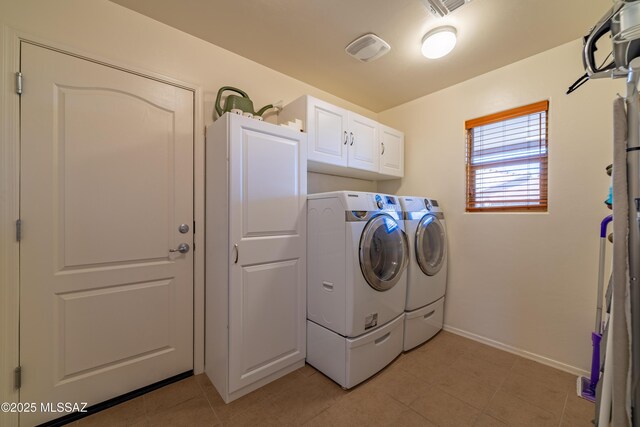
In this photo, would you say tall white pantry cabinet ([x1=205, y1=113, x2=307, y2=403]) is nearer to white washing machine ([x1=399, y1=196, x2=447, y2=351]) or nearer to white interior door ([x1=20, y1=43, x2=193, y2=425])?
white interior door ([x1=20, y1=43, x2=193, y2=425])

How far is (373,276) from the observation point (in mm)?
1705

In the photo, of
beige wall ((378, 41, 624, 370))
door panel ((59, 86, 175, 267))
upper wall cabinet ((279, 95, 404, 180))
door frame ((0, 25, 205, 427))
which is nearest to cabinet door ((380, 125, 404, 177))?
upper wall cabinet ((279, 95, 404, 180))

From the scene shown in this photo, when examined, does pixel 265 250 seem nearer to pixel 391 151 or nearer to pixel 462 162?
pixel 391 151

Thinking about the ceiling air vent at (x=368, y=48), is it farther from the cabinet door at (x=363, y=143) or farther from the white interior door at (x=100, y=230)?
the white interior door at (x=100, y=230)

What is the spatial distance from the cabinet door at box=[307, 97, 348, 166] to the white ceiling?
0.40 m

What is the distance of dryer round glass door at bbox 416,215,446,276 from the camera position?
211cm

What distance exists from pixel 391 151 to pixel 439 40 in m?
1.12

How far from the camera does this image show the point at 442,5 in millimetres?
1467

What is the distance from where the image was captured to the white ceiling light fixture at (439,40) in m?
1.67

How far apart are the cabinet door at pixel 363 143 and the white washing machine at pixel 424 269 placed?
0.57m

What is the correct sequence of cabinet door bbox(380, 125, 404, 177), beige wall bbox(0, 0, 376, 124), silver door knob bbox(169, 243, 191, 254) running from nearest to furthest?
beige wall bbox(0, 0, 376, 124)
silver door knob bbox(169, 243, 191, 254)
cabinet door bbox(380, 125, 404, 177)

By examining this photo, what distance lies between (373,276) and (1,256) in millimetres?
2033

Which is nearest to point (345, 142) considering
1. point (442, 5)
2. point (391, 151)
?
point (391, 151)

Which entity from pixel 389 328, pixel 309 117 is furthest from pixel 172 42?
pixel 389 328
